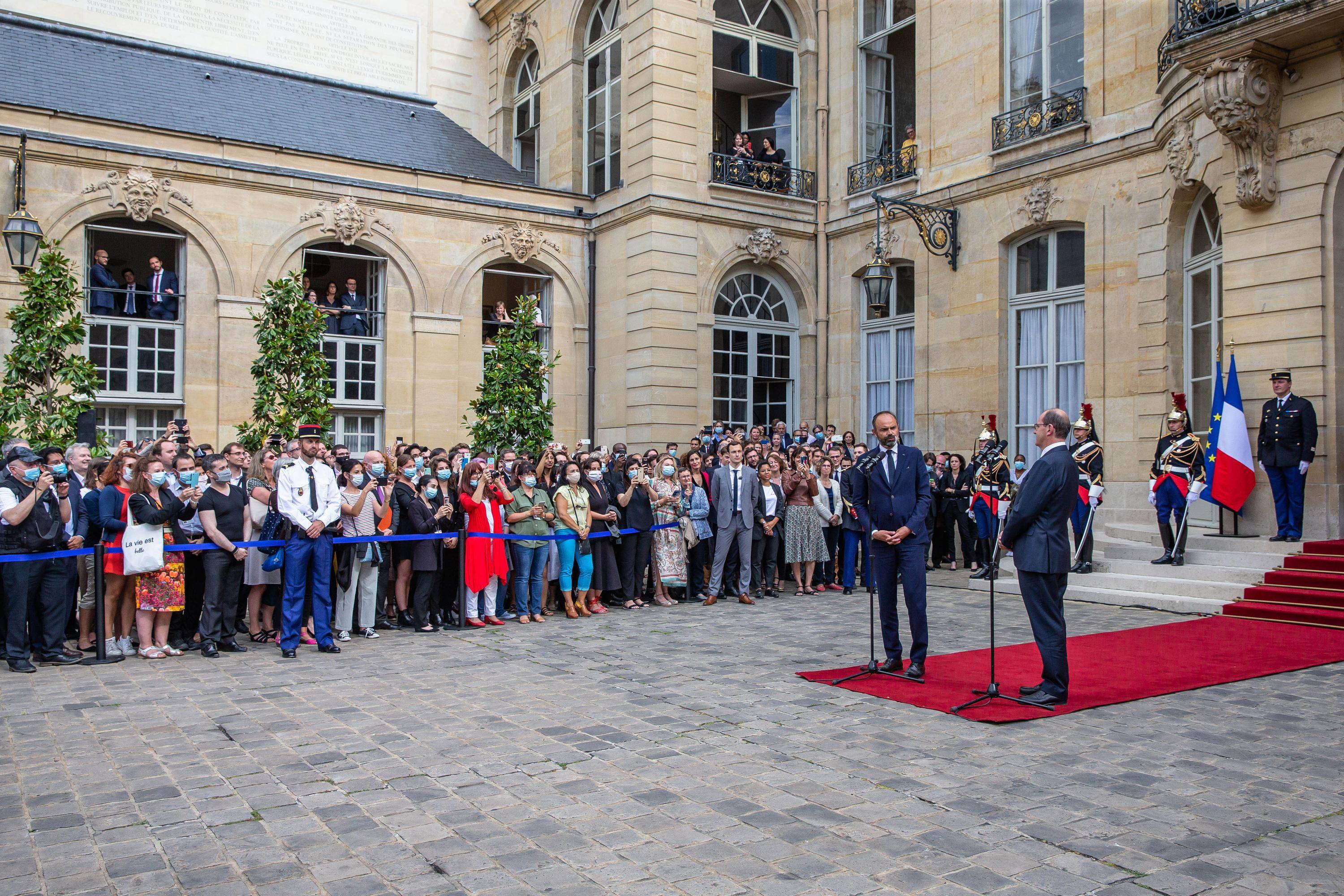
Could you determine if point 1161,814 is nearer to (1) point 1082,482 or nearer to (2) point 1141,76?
(1) point 1082,482

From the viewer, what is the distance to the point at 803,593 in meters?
13.2

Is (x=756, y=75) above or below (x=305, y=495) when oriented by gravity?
above

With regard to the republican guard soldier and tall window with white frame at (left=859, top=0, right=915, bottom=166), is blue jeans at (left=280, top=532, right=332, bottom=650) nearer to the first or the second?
the republican guard soldier

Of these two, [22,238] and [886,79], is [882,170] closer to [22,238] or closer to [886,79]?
[886,79]

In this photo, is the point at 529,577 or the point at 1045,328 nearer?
the point at 529,577

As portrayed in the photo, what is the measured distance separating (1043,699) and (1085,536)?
20.2ft

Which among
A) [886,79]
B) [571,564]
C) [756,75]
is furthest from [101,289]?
[886,79]

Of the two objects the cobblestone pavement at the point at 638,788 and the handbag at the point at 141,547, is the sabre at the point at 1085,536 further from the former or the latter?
the handbag at the point at 141,547

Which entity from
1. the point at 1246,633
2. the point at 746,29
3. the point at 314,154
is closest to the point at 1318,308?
the point at 1246,633

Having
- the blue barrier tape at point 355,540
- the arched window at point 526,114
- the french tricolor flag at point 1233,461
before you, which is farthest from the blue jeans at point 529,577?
the arched window at point 526,114

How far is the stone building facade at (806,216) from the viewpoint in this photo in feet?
38.6

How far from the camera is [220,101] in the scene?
18.8m

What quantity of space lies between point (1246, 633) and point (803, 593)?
209 inches

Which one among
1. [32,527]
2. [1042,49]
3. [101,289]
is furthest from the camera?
[1042,49]
